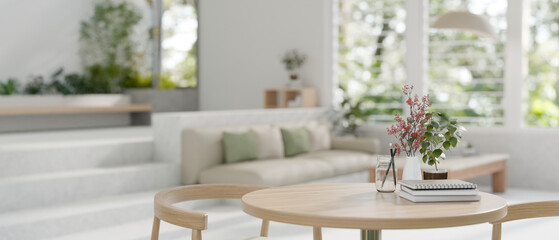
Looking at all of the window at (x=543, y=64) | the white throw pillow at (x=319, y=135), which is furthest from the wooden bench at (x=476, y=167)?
the window at (x=543, y=64)

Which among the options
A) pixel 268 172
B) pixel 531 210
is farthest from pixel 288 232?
pixel 531 210

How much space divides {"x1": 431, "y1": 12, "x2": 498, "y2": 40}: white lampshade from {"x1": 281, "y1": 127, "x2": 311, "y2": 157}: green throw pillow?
1832mm

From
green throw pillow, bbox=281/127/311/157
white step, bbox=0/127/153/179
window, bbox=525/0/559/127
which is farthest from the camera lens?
window, bbox=525/0/559/127

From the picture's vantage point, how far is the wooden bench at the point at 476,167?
5.59 metres

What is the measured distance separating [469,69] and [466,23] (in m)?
1.79

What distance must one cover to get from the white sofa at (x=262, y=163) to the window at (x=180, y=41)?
131 inches

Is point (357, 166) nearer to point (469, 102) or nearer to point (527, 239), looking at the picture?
point (469, 102)

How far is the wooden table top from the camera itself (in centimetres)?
202

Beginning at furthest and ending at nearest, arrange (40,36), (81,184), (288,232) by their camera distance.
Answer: (40,36) < (81,184) < (288,232)

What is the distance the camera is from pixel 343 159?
21.5 ft

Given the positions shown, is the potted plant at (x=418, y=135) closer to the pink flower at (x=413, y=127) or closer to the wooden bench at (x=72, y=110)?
the pink flower at (x=413, y=127)

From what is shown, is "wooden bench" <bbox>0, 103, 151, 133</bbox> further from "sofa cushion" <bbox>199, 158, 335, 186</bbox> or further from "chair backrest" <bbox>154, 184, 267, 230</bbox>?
"chair backrest" <bbox>154, 184, 267, 230</bbox>

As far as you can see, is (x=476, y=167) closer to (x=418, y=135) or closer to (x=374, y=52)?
(x=374, y=52)

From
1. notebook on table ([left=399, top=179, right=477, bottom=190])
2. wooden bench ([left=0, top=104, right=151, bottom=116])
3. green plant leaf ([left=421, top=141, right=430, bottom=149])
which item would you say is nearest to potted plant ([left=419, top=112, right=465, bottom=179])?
green plant leaf ([left=421, top=141, right=430, bottom=149])
